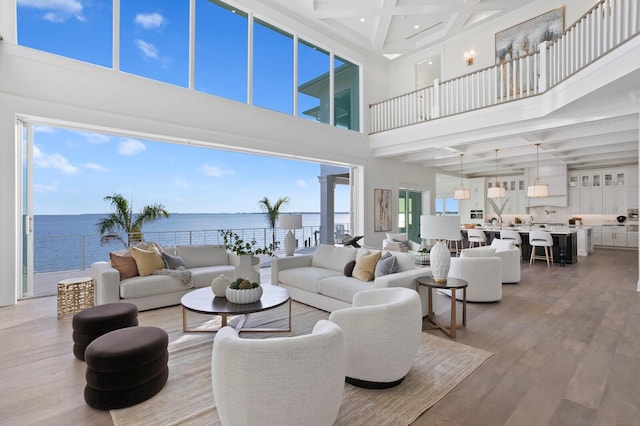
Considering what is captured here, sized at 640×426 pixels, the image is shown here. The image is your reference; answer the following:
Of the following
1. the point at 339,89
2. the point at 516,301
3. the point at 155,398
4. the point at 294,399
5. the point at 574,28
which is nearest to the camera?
the point at 294,399

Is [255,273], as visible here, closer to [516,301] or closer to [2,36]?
[516,301]

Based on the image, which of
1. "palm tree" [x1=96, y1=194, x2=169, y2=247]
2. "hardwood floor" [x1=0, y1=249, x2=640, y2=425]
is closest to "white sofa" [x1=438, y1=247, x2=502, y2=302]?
"hardwood floor" [x1=0, y1=249, x2=640, y2=425]

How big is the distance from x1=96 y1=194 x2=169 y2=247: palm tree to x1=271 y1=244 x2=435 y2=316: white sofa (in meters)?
3.10

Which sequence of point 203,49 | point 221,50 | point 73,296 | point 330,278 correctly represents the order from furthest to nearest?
1. point 221,50
2. point 203,49
3. point 330,278
4. point 73,296

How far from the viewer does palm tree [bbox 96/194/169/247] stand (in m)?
5.84

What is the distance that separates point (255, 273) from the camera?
3.31 metres

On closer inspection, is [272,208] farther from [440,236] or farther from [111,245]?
[440,236]

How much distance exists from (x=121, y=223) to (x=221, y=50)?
3.80 meters

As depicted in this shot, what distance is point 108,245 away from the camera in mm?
6105

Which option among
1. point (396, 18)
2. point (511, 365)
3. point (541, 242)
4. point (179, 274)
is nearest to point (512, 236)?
point (541, 242)

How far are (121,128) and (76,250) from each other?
1773cm

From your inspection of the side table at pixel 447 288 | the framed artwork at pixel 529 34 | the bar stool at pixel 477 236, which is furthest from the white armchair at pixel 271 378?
the bar stool at pixel 477 236

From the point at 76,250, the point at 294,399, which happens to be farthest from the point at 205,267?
the point at 76,250

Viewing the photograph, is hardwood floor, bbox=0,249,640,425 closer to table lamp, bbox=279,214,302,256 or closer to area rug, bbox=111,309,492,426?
area rug, bbox=111,309,492,426
